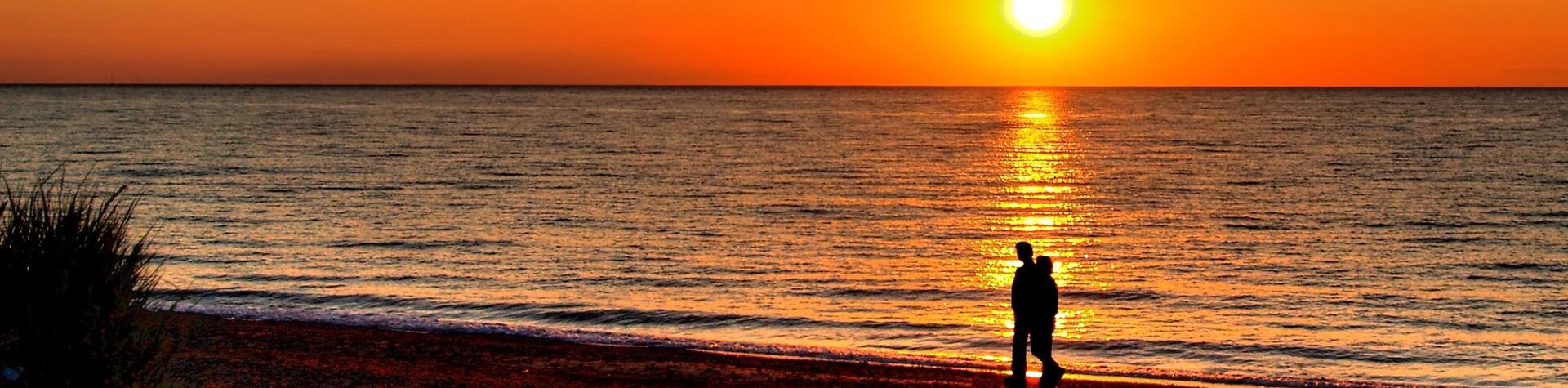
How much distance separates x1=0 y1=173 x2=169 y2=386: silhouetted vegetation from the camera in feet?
28.3

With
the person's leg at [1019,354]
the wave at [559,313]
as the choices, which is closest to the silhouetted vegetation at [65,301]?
the person's leg at [1019,354]

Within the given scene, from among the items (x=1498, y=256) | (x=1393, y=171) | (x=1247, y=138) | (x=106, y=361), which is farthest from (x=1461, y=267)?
(x=1247, y=138)

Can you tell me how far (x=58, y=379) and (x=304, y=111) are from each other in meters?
157

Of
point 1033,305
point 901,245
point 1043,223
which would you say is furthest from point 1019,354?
point 1043,223

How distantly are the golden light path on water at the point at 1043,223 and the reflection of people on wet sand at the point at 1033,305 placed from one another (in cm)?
355

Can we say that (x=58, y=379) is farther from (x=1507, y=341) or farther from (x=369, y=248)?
(x=369, y=248)

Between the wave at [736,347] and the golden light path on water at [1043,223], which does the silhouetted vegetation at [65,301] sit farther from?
the golden light path on water at [1043,223]

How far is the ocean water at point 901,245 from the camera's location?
2002 cm

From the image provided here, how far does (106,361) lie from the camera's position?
8.86 meters

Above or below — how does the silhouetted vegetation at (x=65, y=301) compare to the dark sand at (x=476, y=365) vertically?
above

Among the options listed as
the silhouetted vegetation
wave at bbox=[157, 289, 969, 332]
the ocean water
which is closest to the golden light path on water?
the ocean water

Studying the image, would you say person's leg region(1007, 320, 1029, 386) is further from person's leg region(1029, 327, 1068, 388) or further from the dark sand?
the dark sand

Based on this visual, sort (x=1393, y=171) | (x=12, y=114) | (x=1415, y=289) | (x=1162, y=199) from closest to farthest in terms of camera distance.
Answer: (x=1415, y=289)
(x=1162, y=199)
(x=1393, y=171)
(x=12, y=114)

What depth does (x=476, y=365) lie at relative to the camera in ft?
50.0
